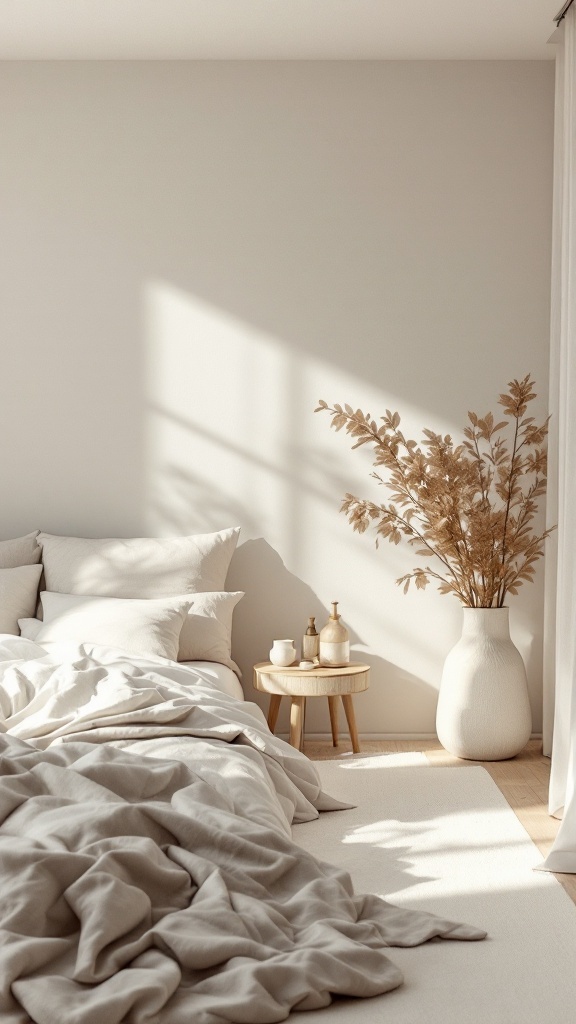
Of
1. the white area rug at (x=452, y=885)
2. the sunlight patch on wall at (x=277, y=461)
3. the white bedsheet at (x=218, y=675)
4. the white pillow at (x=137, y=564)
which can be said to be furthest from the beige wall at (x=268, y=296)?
the white area rug at (x=452, y=885)

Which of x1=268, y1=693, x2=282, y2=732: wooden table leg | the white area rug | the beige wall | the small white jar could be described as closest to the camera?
the white area rug

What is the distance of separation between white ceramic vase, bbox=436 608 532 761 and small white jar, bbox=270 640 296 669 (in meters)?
0.75

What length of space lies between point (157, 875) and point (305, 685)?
7.70 feet

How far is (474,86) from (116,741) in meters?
3.69

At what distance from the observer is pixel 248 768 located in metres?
3.25

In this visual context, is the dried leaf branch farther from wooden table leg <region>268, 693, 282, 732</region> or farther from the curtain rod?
the curtain rod

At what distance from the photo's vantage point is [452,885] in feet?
10.4

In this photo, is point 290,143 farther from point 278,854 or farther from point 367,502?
point 278,854

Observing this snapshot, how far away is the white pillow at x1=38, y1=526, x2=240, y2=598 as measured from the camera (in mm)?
4781

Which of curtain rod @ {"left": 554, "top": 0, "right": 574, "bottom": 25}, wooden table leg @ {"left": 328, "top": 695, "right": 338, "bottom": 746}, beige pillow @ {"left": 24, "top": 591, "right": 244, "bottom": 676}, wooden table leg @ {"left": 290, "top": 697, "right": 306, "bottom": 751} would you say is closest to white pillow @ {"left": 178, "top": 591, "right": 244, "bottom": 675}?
beige pillow @ {"left": 24, "top": 591, "right": 244, "bottom": 676}

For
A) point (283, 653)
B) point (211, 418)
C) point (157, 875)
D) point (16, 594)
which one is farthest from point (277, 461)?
point (157, 875)

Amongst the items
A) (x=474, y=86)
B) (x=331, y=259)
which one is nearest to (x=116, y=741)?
(x=331, y=259)

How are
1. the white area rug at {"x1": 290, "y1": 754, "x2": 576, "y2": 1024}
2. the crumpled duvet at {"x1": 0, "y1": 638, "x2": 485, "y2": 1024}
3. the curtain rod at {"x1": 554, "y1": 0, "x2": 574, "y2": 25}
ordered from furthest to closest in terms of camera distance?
the curtain rod at {"x1": 554, "y1": 0, "x2": 574, "y2": 25} → the white area rug at {"x1": 290, "y1": 754, "x2": 576, "y2": 1024} → the crumpled duvet at {"x1": 0, "y1": 638, "x2": 485, "y2": 1024}

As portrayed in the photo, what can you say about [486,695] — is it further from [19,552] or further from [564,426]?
[19,552]
